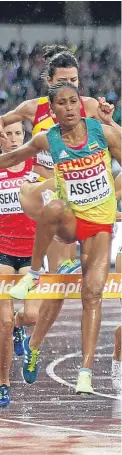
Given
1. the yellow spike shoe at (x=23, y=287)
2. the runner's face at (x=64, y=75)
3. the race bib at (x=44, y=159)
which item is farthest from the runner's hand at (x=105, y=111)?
the race bib at (x=44, y=159)

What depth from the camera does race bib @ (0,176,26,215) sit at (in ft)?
32.5

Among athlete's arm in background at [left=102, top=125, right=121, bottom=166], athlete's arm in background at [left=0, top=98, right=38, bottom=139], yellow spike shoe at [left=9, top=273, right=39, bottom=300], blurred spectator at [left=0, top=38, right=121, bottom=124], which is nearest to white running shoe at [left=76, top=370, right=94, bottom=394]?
yellow spike shoe at [left=9, top=273, right=39, bottom=300]

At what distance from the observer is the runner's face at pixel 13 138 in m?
10.0

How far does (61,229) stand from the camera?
8.35m

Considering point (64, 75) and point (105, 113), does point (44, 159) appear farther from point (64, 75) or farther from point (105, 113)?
point (105, 113)

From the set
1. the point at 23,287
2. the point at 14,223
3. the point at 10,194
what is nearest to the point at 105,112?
the point at 23,287

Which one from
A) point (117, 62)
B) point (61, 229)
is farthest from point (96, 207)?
point (117, 62)

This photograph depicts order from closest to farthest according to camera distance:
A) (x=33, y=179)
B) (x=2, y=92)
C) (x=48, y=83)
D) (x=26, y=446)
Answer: (x=26, y=446) → (x=48, y=83) → (x=33, y=179) → (x=2, y=92)

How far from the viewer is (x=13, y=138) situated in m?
10.0

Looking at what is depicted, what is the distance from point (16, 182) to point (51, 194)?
3.30ft

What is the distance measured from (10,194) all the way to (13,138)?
1.45 ft

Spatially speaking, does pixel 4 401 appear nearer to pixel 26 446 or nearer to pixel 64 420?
pixel 64 420

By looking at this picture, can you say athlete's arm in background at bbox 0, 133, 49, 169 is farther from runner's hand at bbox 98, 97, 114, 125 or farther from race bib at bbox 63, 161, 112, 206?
runner's hand at bbox 98, 97, 114, 125

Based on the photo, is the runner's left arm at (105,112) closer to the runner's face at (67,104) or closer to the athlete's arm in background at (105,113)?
the athlete's arm in background at (105,113)
